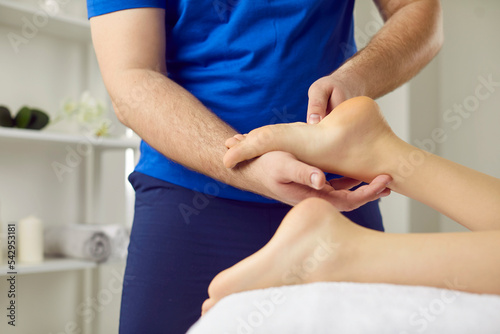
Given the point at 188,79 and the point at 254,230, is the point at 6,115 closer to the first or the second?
the point at 188,79

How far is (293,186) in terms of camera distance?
2.18 ft

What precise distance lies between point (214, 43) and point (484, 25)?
6.65 feet

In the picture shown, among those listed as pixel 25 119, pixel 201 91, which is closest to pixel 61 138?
pixel 25 119

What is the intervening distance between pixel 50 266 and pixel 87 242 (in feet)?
0.48

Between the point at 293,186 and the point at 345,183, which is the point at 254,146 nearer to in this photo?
the point at 293,186

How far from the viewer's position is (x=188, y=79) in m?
0.98

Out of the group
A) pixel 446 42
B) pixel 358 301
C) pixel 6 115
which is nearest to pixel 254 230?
pixel 358 301

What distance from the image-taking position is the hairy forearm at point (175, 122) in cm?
77

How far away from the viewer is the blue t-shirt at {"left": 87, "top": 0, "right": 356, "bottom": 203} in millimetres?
941

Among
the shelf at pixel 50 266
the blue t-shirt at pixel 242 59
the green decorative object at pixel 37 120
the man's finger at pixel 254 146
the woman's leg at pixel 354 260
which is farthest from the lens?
the green decorative object at pixel 37 120

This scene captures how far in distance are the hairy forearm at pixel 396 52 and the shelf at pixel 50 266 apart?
126 cm

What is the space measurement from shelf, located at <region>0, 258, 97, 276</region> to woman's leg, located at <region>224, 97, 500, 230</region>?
47.5 inches

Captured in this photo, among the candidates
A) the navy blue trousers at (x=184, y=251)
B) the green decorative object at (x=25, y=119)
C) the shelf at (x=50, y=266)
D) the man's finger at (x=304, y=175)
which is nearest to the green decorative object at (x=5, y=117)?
the green decorative object at (x=25, y=119)

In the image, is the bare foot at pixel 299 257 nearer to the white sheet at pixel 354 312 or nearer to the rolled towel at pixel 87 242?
the white sheet at pixel 354 312
